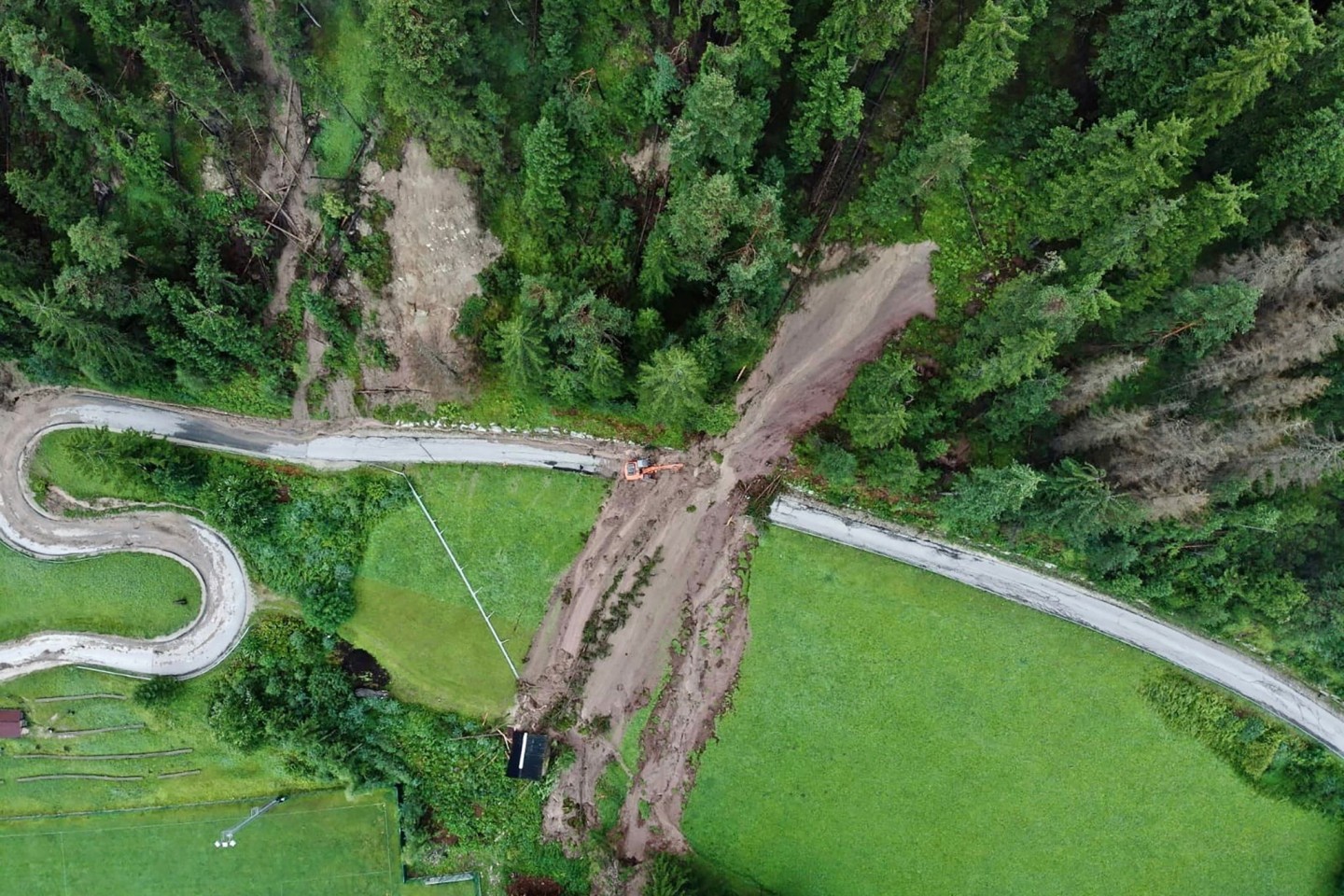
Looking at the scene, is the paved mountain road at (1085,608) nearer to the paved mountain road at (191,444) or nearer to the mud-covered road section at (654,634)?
the mud-covered road section at (654,634)

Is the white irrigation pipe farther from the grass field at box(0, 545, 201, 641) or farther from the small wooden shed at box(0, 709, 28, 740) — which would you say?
the small wooden shed at box(0, 709, 28, 740)

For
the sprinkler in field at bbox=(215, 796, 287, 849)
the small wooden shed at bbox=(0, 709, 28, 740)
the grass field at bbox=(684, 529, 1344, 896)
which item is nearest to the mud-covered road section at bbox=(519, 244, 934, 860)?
the grass field at bbox=(684, 529, 1344, 896)

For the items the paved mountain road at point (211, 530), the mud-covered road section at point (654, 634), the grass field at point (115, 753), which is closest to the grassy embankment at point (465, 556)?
the paved mountain road at point (211, 530)

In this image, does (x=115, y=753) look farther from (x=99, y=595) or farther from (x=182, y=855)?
(x=99, y=595)

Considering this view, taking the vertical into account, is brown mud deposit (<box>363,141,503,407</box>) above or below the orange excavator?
above

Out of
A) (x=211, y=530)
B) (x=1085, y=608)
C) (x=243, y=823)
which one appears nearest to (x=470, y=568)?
(x=211, y=530)

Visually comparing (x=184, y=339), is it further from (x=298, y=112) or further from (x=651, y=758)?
(x=651, y=758)
